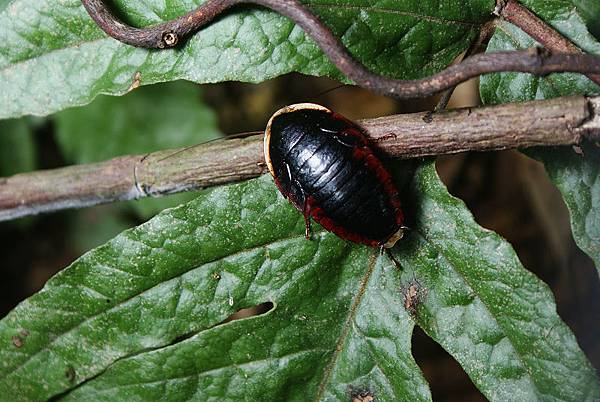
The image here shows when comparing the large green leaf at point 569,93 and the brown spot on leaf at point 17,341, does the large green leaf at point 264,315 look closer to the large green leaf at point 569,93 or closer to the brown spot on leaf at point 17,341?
the brown spot on leaf at point 17,341

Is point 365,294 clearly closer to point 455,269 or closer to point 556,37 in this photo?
point 455,269

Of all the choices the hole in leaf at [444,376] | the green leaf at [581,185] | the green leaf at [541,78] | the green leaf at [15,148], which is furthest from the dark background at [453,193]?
the green leaf at [541,78]

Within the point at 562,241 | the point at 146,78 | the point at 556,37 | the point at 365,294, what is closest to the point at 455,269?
the point at 365,294

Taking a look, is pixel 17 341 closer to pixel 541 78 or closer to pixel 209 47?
pixel 209 47

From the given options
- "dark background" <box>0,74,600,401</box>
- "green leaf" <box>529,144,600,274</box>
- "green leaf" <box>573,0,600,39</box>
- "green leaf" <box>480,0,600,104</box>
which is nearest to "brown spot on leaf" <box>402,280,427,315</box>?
"green leaf" <box>529,144,600,274</box>

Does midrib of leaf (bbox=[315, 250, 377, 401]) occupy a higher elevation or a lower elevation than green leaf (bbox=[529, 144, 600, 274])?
lower

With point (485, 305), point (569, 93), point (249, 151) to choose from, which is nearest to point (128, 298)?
point (249, 151)

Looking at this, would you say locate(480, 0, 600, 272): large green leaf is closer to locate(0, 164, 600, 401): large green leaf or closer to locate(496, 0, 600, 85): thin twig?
locate(496, 0, 600, 85): thin twig

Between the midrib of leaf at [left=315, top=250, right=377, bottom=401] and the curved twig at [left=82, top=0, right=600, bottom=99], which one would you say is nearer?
the curved twig at [left=82, top=0, right=600, bottom=99]
